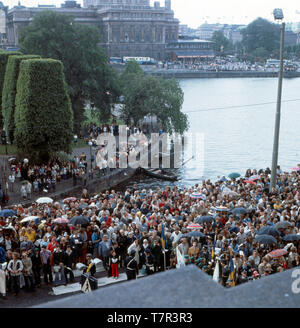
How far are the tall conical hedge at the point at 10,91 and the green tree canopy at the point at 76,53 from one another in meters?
8.05

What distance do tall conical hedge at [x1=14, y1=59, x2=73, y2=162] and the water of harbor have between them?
694 centimetres

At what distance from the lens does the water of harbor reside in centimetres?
3952

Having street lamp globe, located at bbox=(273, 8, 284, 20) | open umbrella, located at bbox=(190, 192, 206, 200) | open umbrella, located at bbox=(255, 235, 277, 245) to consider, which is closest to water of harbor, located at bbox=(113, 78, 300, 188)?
open umbrella, located at bbox=(190, 192, 206, 200)

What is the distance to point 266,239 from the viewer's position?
35.2 ft

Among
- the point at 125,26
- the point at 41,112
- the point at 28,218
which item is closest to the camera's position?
the point at 28,218

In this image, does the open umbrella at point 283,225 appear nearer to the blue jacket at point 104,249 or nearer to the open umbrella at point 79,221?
the blue jacket at point 104,249

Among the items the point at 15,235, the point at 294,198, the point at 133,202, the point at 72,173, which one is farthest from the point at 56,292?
the point at 72,173

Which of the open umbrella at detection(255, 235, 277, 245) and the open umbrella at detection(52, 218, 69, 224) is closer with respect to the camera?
the open umbrella at detection(255, 235, 277, 245)

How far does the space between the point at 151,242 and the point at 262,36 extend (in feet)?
576

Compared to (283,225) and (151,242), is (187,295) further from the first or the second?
(283,225)

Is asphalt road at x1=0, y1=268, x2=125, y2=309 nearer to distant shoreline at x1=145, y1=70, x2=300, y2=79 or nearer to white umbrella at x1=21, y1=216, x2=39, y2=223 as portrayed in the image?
white umbrella at x1=21, y1=216, x2=39, y2=223

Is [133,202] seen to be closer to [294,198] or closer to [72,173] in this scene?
[294,198]

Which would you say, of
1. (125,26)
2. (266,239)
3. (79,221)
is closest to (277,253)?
(266,239)

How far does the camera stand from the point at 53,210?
614 inches
